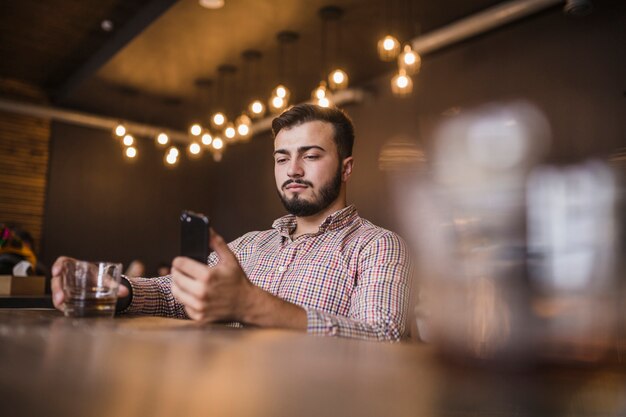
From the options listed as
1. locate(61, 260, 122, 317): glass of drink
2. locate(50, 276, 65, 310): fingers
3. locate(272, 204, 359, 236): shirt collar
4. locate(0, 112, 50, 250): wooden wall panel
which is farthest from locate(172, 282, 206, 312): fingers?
locate(0, 112, 50, 250): wooden wall panel

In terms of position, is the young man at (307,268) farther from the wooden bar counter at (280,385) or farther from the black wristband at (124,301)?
the wooden bar counter at (280,385)

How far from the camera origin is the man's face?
1584 millimetres

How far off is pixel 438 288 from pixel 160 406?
800 mm

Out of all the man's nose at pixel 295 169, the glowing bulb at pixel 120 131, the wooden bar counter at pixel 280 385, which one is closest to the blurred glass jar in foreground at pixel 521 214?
the man's nose at pixel 295 169

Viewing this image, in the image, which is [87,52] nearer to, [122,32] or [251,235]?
[122,32]

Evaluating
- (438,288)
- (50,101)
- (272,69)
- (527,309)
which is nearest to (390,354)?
(438,288)

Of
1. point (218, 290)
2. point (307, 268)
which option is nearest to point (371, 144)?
point (307, 268)

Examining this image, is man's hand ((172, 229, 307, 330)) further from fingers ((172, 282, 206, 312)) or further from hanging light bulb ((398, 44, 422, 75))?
hanging light bulb ((398, 44, 422, 75))

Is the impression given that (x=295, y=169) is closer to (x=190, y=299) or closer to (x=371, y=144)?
(x=190, y=299)

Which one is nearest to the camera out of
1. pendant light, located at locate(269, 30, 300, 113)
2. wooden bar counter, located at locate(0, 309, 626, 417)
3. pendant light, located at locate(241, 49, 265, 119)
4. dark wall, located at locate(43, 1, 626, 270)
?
wooden bar counter, located at locate(0, 309, 626, 417)

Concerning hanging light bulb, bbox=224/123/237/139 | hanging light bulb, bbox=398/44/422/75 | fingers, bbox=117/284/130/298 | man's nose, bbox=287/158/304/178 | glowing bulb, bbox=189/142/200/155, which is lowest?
fingers, bbox=117/284/130/298

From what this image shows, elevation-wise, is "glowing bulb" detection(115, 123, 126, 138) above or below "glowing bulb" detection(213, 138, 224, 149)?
above

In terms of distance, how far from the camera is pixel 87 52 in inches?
202

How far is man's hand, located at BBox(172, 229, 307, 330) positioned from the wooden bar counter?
0.28 metres
